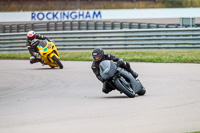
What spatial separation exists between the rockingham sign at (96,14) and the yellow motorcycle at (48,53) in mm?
22776

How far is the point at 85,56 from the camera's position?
875 inches

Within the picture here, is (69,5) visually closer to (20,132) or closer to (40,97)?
(40,97)

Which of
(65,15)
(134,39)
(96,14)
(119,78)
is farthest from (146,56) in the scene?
(65,15)

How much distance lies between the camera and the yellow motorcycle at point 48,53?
1705 centimetres

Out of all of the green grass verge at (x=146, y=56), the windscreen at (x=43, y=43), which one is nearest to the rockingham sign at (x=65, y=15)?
the green grass verge at (x=146, y=56)

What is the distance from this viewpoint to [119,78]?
384 inches

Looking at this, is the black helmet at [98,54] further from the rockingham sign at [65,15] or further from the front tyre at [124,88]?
the rockingham sign at [65,15]

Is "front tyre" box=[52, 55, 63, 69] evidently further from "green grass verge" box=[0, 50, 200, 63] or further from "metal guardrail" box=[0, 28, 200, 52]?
"metal guardrail" box=[0, 28, 200, 52]

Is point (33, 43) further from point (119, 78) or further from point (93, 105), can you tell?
point (93, 105)

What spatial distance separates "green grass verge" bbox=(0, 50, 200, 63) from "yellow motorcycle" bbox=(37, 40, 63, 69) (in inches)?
145

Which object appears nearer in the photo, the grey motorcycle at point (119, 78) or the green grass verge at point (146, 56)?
the grey motorcycle at point (119, 78)

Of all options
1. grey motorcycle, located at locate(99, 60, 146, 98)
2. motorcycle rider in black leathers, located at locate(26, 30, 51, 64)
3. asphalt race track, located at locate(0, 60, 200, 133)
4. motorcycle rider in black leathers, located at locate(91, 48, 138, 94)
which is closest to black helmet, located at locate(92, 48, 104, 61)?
motorcycle rider in black leathers, located at locate(91, 48, 138, 94)

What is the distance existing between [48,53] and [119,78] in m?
7.68

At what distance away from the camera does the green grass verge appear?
1923 cm
